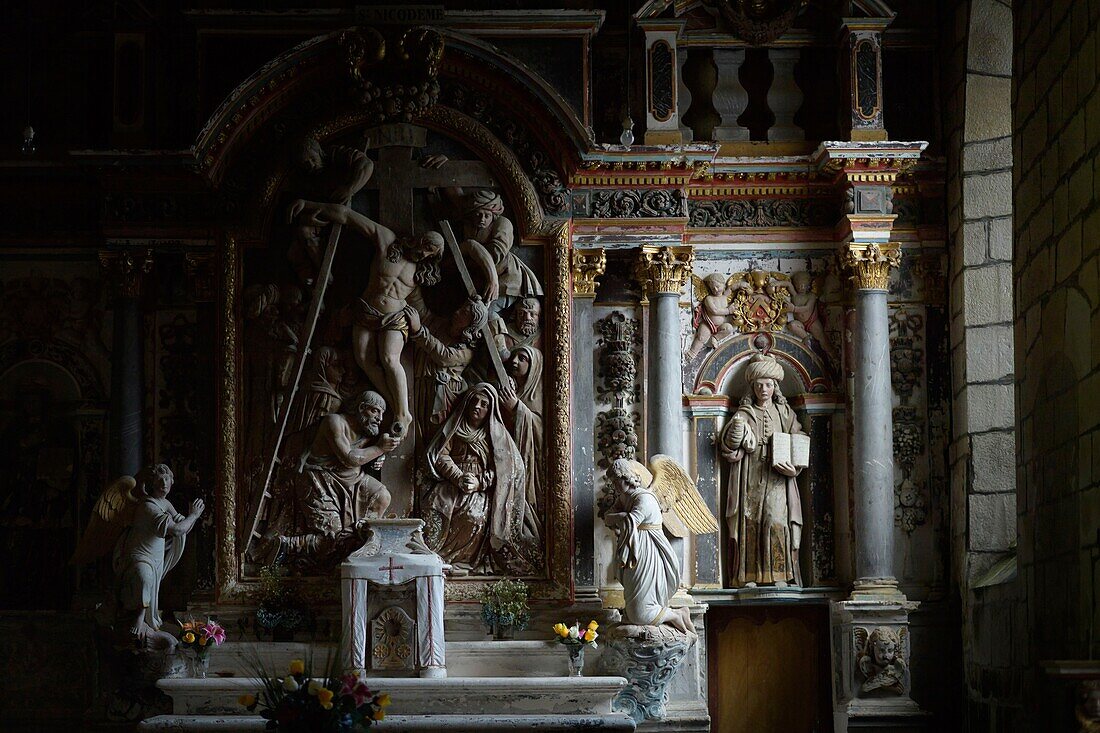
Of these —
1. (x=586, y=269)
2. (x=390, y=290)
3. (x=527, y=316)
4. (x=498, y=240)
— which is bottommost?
(x=527, y=316)

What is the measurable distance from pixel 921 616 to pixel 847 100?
12.9 ft

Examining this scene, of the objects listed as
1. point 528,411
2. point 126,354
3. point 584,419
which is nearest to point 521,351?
point 528,411

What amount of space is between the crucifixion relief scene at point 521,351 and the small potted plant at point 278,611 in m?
0.02

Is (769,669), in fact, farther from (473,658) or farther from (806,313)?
(806,313)

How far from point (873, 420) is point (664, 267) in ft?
6.29

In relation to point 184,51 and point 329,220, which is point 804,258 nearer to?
point 329,220

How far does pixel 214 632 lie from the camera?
11156 mm

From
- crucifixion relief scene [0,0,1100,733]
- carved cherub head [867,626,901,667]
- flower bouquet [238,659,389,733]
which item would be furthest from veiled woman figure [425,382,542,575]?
flower bouquet [238,659,389,733]

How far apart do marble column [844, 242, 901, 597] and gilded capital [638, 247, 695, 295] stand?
4.15 feet

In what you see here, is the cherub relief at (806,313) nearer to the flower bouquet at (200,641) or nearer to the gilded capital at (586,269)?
the gilded capital at (586,269)

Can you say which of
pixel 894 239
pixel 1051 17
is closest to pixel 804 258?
pixel 894 239

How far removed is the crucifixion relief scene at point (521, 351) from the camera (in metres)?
11.8

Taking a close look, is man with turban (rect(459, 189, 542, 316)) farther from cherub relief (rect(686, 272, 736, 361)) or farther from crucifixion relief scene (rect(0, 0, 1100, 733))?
cherub relief (rect(686, 272, 736, 361))

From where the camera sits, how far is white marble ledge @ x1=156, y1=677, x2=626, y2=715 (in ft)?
35.4
